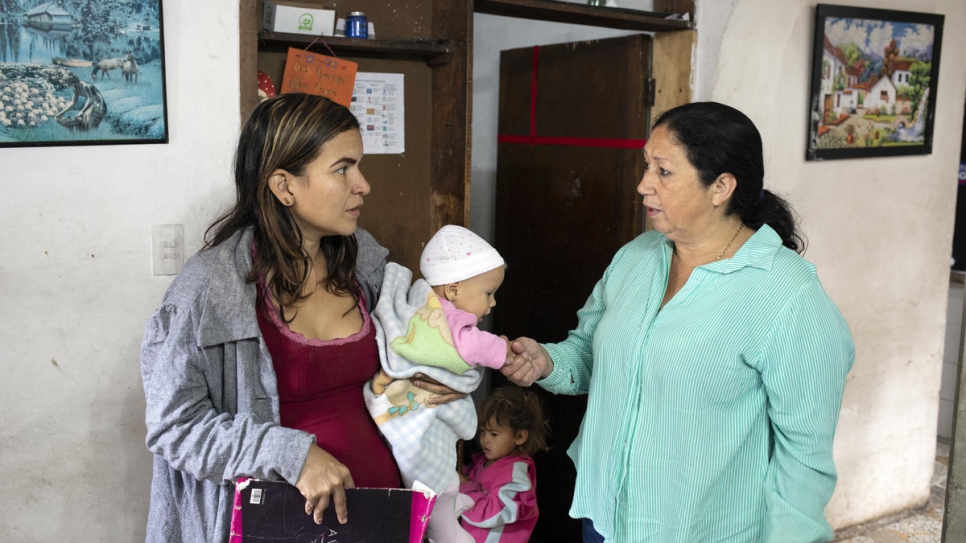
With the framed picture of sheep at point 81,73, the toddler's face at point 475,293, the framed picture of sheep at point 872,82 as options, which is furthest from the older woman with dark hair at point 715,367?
the framed picture of sheep at point 872,82

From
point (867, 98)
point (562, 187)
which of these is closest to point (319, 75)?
point (562, 187)

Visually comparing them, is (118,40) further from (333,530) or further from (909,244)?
(909,244)

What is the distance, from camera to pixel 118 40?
6.95 ft

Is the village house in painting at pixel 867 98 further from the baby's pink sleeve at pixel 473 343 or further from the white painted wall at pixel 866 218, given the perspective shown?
the baby's pink sleeve at pixel 473 343

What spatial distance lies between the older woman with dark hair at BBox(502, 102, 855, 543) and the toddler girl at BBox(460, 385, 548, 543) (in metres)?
1.04

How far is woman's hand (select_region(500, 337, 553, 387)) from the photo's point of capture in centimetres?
200

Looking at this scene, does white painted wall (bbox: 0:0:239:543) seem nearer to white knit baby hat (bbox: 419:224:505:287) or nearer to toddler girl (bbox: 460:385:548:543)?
white knit baby hat (bbox: 419:224:505:287)

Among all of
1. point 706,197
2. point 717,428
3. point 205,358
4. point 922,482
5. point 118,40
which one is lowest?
point 922,482

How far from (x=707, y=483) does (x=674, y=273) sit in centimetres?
47

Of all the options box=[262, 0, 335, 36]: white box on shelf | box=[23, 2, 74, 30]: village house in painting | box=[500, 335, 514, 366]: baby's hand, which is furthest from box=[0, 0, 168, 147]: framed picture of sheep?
box=[500, 335, 514, 366]: baby's hand

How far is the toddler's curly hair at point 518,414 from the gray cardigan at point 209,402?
1.47m

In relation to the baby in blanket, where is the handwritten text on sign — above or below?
above

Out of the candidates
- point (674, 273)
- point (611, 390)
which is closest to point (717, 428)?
point (611, 390)

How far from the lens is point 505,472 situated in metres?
3.02
